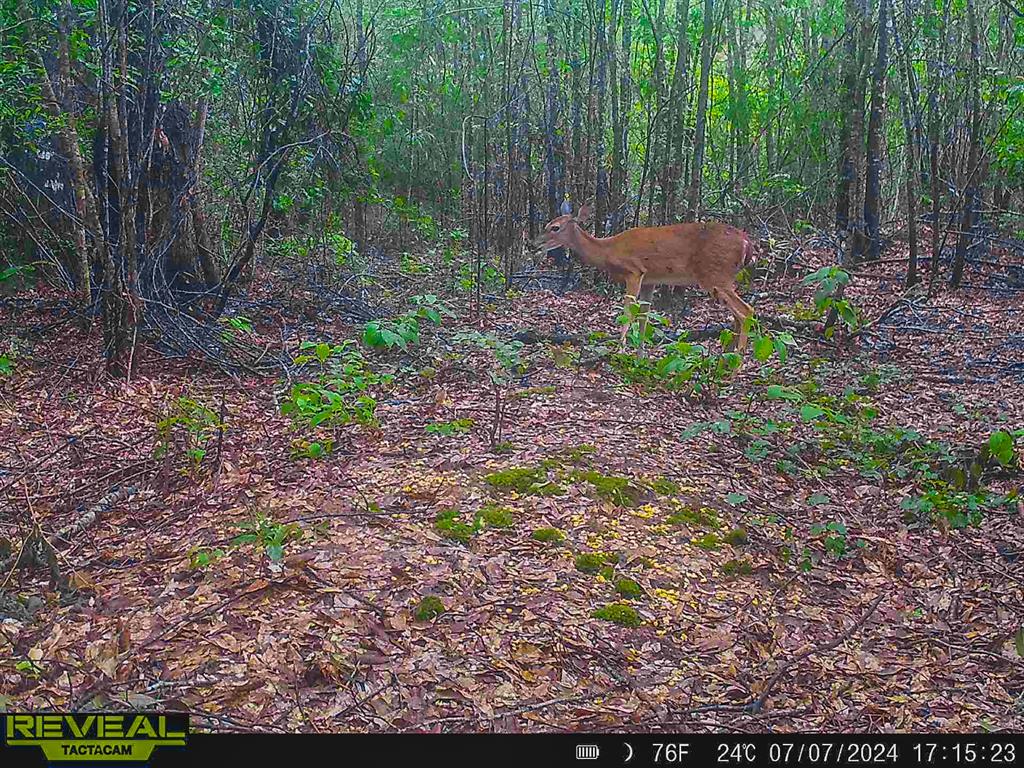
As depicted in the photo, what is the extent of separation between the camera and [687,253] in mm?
8680

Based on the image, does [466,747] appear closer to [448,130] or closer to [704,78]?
[704,78]

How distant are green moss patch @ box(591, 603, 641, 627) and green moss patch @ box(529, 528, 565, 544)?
577 millimetres

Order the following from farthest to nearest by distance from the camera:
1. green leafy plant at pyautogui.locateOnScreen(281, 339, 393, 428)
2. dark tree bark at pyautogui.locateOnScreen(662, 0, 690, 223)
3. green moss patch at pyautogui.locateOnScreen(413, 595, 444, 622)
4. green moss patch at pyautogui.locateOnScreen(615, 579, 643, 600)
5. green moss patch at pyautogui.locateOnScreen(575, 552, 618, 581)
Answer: dark tree bark at pyautogui.locateOnScreen(662, 0, 690, 223) < green leafy plant at pyautogui.locateOnScreen(281, 339, 393, 428) < green moss patch at pyautogui.locateOnScreen(575, 552, 618, 581) < green moss patch at pyautogui.locateOnScreen(615, 579, 643, 600) < green moss patch at pyautogui.locateOnScreen(413, 595, 444, 622)

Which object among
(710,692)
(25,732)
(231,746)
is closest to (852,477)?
(710,692)

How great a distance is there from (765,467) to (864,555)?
1.08 meters

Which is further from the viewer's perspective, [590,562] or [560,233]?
[560,233]

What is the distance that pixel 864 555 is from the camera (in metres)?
4.30

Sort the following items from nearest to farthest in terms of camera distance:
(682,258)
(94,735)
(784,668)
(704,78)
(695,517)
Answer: (94,735) < (784,668) < (695,517) < (682,258) < (704,78)

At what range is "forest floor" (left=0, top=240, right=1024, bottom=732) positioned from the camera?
3.11m

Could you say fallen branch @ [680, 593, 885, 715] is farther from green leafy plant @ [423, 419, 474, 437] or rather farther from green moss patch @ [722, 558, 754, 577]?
green leafy plant @ [423, 419, 474, 437]

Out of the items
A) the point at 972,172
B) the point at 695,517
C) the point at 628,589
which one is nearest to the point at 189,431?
the point at 628,589

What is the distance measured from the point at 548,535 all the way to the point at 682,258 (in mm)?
5228

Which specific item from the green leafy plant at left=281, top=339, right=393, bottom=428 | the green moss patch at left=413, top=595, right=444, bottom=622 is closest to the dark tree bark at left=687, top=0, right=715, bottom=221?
the green leafy plant at left=281, top=339, right=393, bottom=428

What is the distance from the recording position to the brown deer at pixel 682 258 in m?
8.58
